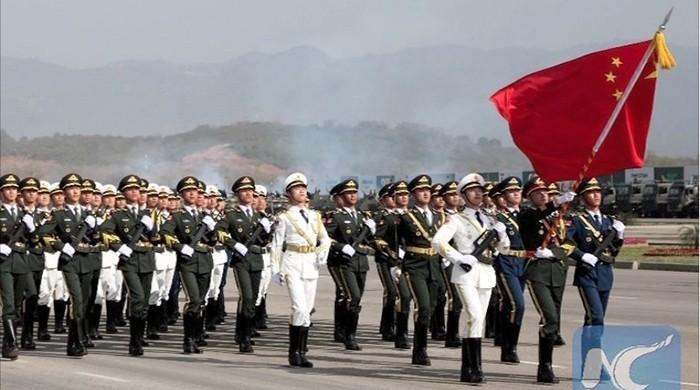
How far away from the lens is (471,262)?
39.4 feet

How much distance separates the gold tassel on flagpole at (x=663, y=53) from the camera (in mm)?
11328

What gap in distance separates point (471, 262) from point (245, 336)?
378 cm

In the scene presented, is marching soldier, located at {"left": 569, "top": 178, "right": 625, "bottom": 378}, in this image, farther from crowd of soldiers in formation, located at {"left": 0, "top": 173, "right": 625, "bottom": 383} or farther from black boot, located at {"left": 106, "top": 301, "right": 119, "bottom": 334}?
black boot, located at {"left": 106, "top": 301, "right": 119, "bottom": 334}

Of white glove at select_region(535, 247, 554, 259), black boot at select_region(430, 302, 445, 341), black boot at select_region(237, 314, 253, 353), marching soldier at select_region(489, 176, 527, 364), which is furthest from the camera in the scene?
black boot at select_region(430, 302, 445, 341)

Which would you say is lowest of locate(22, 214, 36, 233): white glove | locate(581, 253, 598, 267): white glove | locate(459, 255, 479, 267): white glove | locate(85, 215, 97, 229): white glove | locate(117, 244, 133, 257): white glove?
locate(459, 255, 479, 267): white glove

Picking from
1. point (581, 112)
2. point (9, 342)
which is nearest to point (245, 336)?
point (9, 342)

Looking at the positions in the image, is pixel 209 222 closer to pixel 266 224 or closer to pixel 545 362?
pixel 266 224

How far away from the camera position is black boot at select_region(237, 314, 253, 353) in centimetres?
1492

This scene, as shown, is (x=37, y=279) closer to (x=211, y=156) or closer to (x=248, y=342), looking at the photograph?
(x=248, y=342)

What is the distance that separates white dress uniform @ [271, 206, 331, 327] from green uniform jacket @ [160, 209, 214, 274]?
5.81 ft

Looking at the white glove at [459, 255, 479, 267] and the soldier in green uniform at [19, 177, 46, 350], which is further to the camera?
the soldier in green uniform at [19, 177, 46, 350]

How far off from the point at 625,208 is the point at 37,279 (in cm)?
4861

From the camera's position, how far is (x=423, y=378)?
40.8 ft

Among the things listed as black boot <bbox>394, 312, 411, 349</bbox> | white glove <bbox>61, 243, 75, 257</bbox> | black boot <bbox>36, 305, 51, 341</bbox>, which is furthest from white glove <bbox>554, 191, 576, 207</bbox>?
black boot <bbox>36, 305, 51, 341</bbox>
